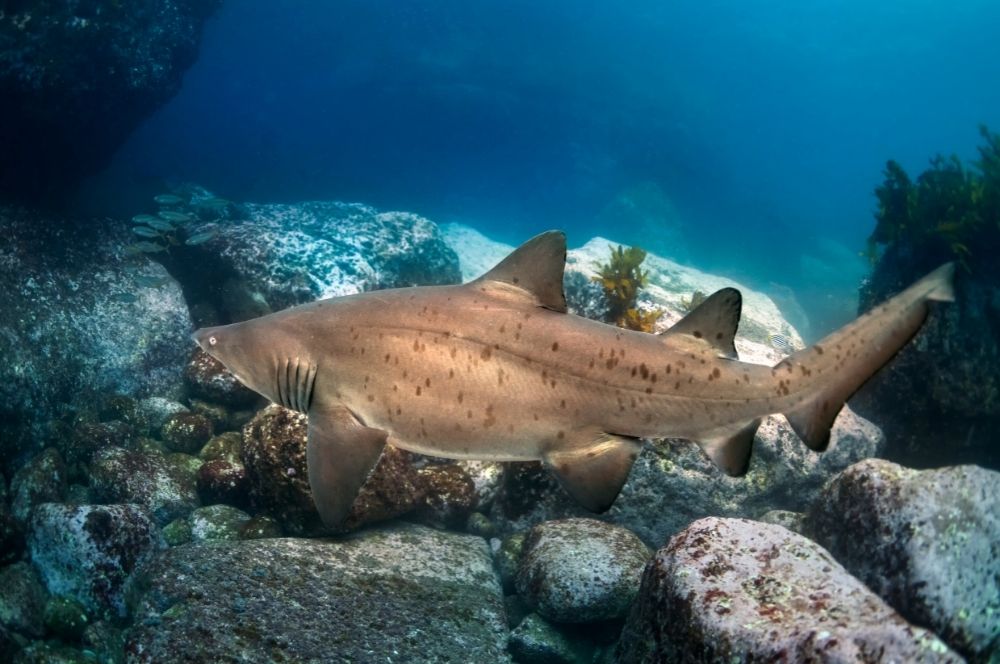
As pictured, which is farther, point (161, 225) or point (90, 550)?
point (161, 225)

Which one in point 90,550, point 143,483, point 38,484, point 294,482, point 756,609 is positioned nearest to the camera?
point 756,609

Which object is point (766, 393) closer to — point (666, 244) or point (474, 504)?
point (474, 504)

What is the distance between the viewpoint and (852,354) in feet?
11.5

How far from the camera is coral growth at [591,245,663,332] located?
7727 mm

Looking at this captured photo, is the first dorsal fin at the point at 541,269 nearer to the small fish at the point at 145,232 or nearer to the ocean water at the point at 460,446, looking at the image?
the ocean water at the point at 460,446

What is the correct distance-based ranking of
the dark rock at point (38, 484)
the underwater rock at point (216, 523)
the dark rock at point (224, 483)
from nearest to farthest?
the underwater rock at point (216, 523), the dark rock at point (38, 484), the dark rock at point (224, 483)

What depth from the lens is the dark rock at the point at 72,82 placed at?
11.2 meters

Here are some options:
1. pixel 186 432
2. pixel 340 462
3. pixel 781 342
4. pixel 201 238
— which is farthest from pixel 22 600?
pixel 781 342

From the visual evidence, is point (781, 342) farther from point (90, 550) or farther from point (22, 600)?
point (22, 600)

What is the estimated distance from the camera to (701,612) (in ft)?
10.1

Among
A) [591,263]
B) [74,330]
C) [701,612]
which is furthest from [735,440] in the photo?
[74,330]

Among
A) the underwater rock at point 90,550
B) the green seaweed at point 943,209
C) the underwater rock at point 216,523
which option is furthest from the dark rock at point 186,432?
the green seaweed at point 943,209

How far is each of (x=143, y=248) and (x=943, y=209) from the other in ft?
51.9

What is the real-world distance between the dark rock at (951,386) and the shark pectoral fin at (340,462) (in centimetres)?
689
